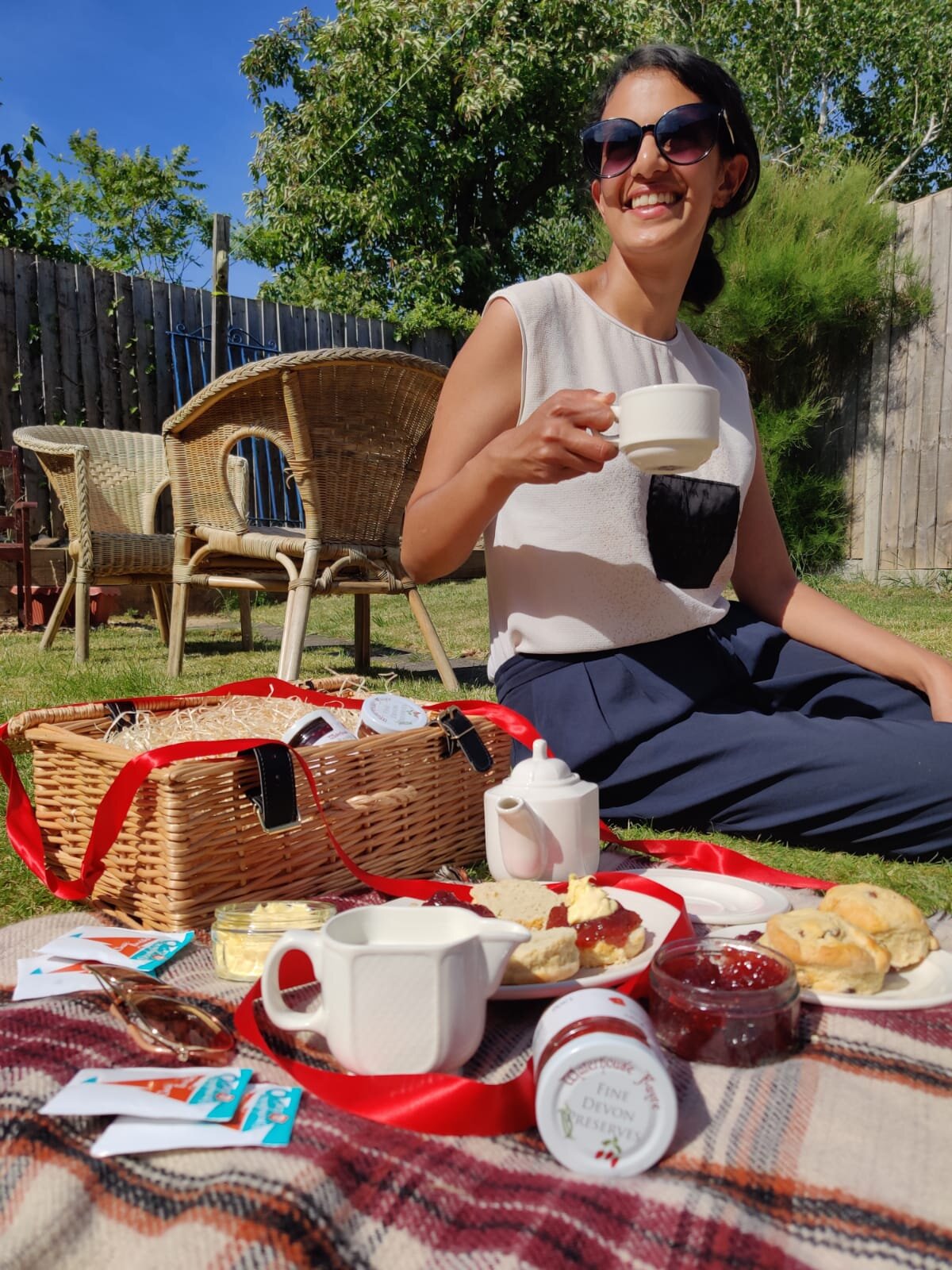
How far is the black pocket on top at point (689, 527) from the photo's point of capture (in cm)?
216

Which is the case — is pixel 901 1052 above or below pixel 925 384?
below

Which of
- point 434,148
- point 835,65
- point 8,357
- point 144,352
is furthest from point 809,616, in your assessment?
point 835,65

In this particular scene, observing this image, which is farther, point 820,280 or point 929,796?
point 820,280

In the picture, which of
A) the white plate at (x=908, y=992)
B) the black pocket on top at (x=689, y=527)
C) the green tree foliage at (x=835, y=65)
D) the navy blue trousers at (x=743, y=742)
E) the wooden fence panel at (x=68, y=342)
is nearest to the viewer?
the white plate at (x=908, y=992)

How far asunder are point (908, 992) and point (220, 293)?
7.82 m

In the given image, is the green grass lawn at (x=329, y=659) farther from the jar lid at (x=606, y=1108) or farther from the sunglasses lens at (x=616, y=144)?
the sunglasses lens at (x=616, y=144)

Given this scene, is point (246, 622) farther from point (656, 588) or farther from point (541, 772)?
point (541, 772)

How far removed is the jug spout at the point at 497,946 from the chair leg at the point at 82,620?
404 cm

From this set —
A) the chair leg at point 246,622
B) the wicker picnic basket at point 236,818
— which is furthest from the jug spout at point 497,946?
the chair leg at point 246,622

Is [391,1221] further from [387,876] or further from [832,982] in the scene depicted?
[387,876]

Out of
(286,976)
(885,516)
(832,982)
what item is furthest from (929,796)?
(885,516)

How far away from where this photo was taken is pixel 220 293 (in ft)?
25.7

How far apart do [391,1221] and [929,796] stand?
1488 mm

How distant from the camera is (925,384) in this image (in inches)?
290
